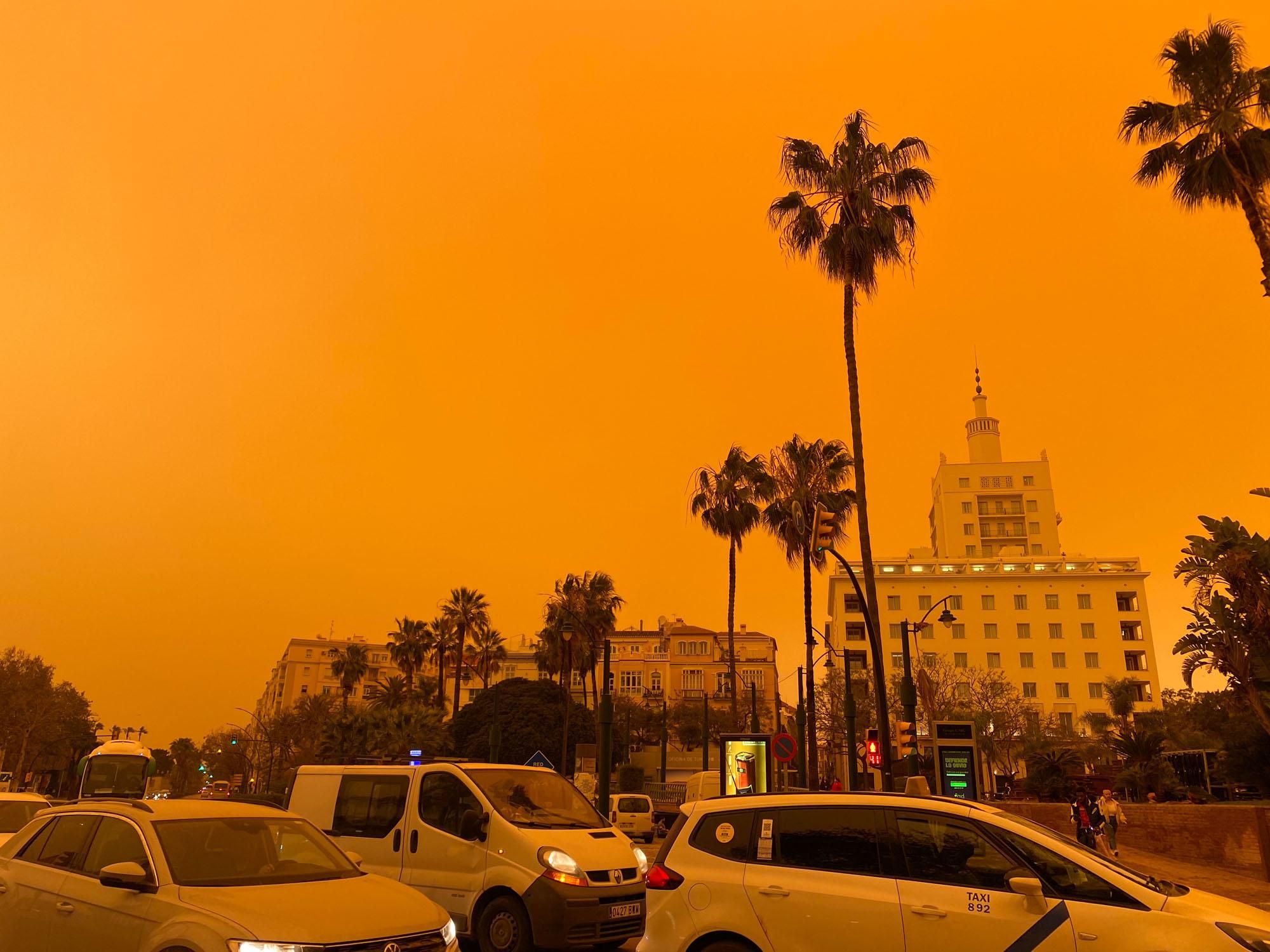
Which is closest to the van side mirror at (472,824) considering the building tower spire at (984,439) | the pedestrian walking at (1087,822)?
the pedestrian walking at (1087,822)

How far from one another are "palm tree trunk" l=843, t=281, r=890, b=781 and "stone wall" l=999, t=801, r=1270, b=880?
3.90 metres

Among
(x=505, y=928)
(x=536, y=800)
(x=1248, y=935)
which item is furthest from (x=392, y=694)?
(x=1248, y=935)

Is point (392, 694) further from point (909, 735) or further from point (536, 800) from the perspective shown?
point (536, 800)

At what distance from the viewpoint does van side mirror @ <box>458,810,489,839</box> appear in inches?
352

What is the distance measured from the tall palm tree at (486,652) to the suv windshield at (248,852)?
219 ft

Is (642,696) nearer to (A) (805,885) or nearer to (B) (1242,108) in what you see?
(B) (1242,108)

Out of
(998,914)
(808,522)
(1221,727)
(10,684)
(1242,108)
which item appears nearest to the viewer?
(998,914)

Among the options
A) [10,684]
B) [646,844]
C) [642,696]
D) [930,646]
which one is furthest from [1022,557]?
[10,684]

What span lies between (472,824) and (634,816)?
76.4ft

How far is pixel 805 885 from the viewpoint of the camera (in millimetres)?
6398

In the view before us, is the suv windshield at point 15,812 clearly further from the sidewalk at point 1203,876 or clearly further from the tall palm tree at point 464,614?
the tall palm tree at point 464,614

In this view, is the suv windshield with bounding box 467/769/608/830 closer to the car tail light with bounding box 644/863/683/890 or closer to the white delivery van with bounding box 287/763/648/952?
the white delivery van with bounding box 287/763/648/952

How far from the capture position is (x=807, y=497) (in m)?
38.4

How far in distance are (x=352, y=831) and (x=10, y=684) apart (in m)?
70.8
